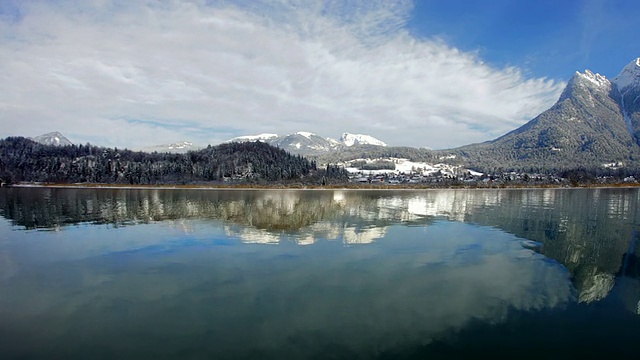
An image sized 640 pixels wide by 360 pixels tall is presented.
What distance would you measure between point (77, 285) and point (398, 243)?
76.6ft

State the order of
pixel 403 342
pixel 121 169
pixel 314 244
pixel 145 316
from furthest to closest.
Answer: pixel 121 169 → pixel 314 244 → pixel 145 316 → pixel 403 342

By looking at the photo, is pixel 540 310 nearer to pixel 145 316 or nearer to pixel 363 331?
pixel 363 331

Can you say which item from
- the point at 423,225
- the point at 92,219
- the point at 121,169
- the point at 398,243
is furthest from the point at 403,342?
the point at 121,169

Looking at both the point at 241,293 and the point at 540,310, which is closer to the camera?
the point at 540,310

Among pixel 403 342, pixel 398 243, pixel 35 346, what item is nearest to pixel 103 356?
pixel 35 346

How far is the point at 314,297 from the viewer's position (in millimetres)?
16812

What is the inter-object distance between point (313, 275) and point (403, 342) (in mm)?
8739

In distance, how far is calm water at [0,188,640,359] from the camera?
12.2 meters

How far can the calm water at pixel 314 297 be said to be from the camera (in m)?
12.2

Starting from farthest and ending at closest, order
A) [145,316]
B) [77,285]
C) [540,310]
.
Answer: [77,285] → [540,310] → [145,316]

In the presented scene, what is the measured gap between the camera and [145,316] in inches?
575

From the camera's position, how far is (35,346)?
11.9 metres

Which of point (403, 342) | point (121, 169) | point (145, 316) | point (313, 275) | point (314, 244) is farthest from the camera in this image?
point (121, 169)

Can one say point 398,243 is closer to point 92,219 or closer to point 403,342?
point 403,342
